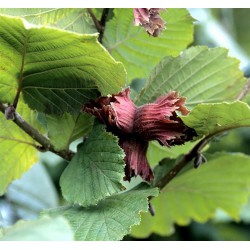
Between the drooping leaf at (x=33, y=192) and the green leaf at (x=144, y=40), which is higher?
the green leaf at (x=144, y=40)

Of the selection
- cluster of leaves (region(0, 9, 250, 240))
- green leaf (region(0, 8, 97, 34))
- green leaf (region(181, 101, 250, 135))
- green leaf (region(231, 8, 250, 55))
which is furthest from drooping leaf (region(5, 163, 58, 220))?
green leaf (region(231, 8, 250, 55))

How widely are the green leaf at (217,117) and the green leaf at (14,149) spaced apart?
0.95ft

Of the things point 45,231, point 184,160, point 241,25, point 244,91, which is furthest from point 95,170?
point 241,25

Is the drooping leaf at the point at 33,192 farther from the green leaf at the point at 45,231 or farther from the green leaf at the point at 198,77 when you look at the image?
the green leaf at the point at 45,231

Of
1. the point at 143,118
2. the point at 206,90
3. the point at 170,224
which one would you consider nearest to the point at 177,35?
the point at 206,90

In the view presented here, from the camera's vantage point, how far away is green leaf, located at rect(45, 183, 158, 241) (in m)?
0.97

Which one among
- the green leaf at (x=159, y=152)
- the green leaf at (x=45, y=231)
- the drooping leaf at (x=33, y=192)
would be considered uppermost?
the green leaf at (x=45, y=231)

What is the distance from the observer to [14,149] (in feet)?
3.96

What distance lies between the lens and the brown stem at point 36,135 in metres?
1.07

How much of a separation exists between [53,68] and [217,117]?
0.24 meters

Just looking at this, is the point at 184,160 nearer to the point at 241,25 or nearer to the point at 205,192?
the point at 205,192

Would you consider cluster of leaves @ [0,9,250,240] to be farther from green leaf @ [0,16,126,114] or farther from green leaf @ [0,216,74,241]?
green leaf @ [0,216,74,241]

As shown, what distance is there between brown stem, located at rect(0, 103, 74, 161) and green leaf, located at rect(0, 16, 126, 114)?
28mm

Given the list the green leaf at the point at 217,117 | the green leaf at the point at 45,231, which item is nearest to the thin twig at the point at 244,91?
the green leaf at the point at 217,117
